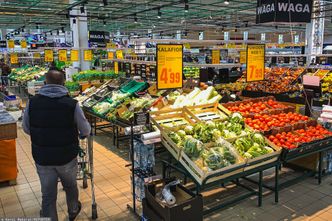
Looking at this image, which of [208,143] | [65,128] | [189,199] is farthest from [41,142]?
[208,143]

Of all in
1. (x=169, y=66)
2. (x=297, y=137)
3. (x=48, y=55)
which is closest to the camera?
(x=297, y=137)

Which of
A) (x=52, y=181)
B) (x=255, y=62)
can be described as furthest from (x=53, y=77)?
(x=255, y=62)

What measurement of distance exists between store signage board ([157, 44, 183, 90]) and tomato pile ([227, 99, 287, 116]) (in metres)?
1.18

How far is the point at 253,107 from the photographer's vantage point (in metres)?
5.99

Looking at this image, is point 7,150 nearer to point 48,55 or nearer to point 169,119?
point 169,119

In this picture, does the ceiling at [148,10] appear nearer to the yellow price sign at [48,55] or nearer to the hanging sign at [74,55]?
the hanging sign at [74,55]

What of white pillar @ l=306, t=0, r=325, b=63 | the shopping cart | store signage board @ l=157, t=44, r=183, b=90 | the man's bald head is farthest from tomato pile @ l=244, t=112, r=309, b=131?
white pillar @ l=306, t=0, r=325, b=63

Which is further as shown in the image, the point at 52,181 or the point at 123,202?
the point at 123,202

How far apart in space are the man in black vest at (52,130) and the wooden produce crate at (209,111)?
2.38 meters

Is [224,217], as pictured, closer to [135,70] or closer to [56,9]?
[135,70]

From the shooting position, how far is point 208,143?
4250mm

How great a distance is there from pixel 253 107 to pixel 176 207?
343cm

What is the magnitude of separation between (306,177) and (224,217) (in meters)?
1.92

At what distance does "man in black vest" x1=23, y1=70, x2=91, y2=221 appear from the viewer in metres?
3.16
